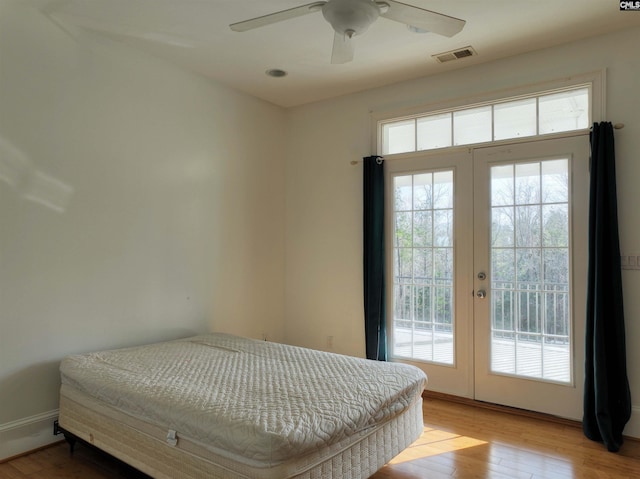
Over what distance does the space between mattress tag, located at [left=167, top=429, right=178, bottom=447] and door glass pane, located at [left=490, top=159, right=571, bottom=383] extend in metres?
2.51

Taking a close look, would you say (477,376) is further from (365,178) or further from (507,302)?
(365,178)

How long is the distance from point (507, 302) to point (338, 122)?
2.27 metres

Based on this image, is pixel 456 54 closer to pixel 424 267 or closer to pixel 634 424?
pixel 424 267

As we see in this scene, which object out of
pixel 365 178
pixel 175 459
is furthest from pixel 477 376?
pixel 175 459

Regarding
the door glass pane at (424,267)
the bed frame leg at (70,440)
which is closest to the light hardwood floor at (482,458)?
the bed frame leg at (70,440)

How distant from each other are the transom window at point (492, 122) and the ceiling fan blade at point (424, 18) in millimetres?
1499

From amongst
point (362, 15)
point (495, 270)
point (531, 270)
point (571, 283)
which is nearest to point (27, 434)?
point (362, 15)

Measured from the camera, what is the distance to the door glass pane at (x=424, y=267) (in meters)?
3.74

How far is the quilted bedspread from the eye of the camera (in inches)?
71.9

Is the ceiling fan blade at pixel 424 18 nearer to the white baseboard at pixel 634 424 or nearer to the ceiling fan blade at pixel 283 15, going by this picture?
the ceiling fan blade at pixel 283 15

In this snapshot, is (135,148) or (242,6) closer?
(242,6)

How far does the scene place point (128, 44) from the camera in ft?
10.8

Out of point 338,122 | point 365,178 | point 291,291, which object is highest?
point 338,122

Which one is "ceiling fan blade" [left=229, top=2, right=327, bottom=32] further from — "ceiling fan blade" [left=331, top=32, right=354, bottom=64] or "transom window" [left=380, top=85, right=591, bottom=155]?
"transom window" [left=380, top=85, right=591, bottom=155]
